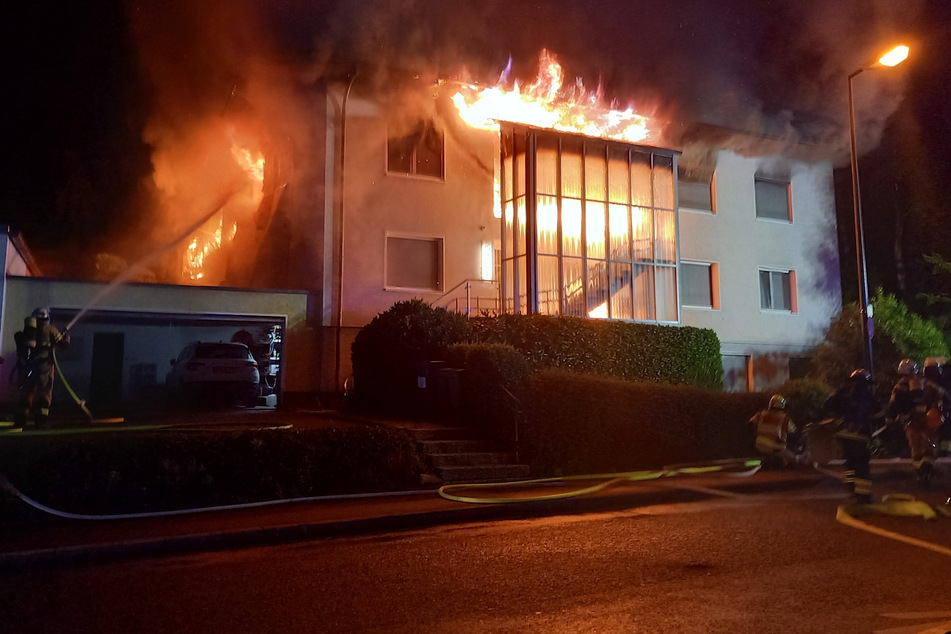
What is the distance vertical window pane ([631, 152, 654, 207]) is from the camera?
16438 millimetres

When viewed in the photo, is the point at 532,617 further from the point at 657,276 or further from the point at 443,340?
the point at 657,276

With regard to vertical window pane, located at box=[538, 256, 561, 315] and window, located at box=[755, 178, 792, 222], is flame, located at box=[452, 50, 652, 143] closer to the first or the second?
vertical window pane, located at box=[538, 256, 561, 315]

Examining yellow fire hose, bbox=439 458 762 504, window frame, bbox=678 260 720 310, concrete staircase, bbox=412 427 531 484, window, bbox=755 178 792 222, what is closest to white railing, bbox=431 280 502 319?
window frame, bbox=678 260 720 310

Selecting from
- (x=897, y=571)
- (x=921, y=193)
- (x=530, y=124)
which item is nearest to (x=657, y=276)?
(x=530, y=124)

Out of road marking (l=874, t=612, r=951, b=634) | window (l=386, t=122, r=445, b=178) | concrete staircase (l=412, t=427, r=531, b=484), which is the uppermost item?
window (l=386, t=122, r=445, b=178)

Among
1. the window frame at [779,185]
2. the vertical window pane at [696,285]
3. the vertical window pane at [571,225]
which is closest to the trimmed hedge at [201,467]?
the vertical window pane at [571,225]

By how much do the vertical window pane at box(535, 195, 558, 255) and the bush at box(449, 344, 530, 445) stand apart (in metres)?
5.14

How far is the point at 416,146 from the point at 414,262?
2.77 m

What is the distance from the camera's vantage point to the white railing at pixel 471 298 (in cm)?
1680

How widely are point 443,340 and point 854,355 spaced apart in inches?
433

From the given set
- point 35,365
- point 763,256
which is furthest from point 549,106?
point 35,365

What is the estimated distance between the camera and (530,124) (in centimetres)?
1577

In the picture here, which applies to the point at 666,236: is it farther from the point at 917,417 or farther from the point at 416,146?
the point at 917,417

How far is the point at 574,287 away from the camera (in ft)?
51.0
